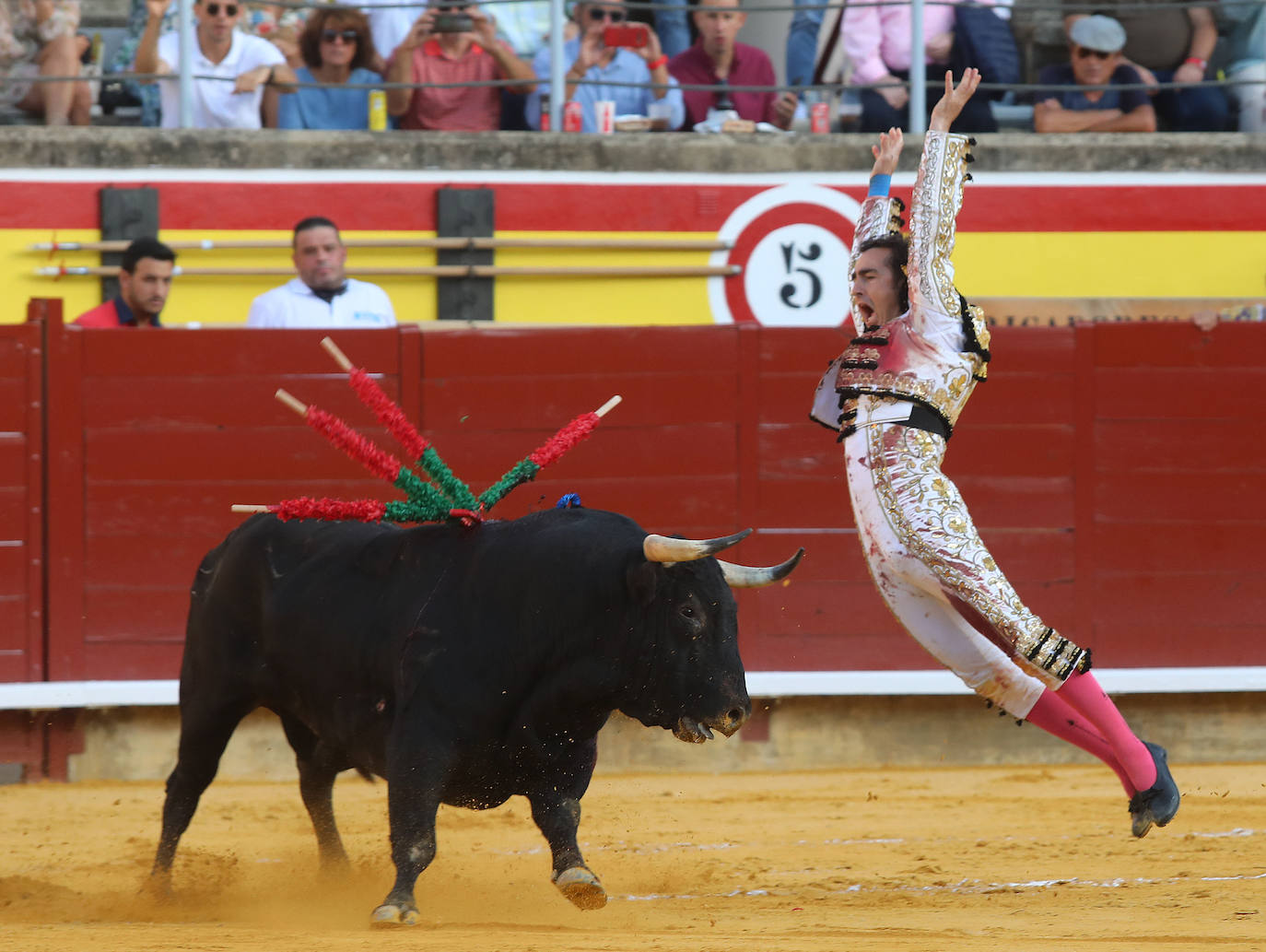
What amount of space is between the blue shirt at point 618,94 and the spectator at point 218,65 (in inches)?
39.8

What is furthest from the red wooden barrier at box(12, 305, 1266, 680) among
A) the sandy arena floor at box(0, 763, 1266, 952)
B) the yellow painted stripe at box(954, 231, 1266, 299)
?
the yellow painted stripe at box(954, 231, 1266, 299)

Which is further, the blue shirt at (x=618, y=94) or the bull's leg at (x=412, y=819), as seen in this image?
the blue shirt at (x=618, y=94)

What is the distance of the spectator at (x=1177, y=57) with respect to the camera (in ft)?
25.2

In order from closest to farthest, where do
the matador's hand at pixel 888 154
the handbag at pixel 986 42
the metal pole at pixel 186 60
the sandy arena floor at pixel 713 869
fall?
the sandy arena floor at pixel 713 869, the matador's hand at pixel 888 154, the metal pole at pixel 186 60, the handbag at pixel 986 42

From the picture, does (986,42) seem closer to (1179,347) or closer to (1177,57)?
(1177,57)

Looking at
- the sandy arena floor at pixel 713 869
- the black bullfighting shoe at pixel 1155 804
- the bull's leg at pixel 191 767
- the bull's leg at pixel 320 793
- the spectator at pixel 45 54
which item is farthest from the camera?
the spectator at pixel 45 54

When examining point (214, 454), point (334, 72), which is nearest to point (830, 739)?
point (214, 454)

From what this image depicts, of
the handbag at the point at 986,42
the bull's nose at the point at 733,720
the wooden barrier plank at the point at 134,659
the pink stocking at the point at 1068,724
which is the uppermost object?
the handbag at the point at 986,42

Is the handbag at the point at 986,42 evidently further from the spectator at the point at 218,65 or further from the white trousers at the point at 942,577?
the white trousers at the point at 942,577

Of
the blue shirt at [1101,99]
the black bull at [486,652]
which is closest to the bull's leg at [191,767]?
the black bull at [486,652]

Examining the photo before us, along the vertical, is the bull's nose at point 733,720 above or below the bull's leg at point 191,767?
above

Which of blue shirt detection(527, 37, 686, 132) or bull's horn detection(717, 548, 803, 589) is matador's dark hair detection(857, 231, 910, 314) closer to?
bull's horn detection(717, 548, 803, 589)

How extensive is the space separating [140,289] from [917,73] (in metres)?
3.23

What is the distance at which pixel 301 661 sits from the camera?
13.1 feet
